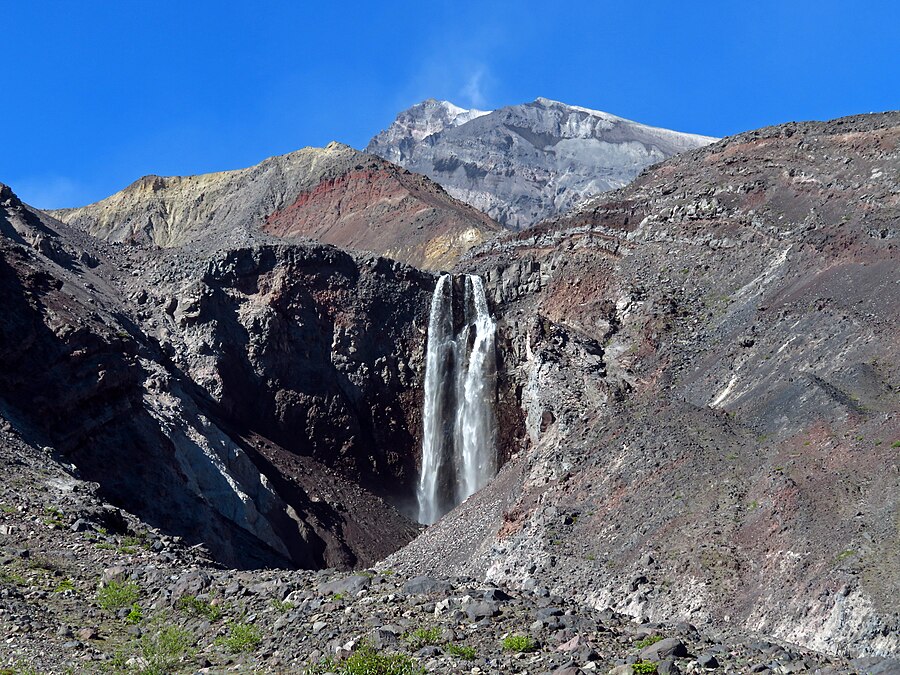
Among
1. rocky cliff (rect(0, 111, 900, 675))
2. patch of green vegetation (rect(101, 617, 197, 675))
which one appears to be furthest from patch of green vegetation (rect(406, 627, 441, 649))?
patch of green vegetation (rect(101, 617, 197, 675))

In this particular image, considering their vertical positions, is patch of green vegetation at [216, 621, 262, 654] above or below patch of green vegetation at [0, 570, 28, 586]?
below

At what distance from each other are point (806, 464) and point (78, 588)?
84.1 feet

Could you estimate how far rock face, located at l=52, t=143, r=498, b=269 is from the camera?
102750 mm

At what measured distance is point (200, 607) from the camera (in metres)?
22.9

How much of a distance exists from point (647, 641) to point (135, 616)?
10632 mm

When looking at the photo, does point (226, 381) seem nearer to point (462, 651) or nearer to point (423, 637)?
point (423, 637)

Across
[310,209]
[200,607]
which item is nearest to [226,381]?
[200,607]

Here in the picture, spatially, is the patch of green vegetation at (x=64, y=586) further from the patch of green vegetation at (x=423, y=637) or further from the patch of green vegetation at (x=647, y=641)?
the patch of green vegetation at (x=647, y=641)

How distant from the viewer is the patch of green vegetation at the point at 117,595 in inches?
937

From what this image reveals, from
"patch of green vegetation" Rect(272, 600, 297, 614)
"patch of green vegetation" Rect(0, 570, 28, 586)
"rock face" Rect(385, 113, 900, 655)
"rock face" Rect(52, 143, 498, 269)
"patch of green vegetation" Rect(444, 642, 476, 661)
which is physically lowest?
"patch of green vegetation" Rect(444, 642, 476, 661)

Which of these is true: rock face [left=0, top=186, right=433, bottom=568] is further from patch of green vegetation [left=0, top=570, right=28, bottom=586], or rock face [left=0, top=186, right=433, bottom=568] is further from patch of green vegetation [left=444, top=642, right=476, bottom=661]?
patch of green vegetation [left=444, top=642, right=476, bottom=661]

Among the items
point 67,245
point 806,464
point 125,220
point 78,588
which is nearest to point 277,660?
point 78,588

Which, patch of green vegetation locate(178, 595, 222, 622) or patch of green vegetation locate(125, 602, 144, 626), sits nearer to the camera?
patch of green vegetation locate(178, 595, 222, 622)

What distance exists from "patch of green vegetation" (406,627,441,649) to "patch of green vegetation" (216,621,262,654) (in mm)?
3214
